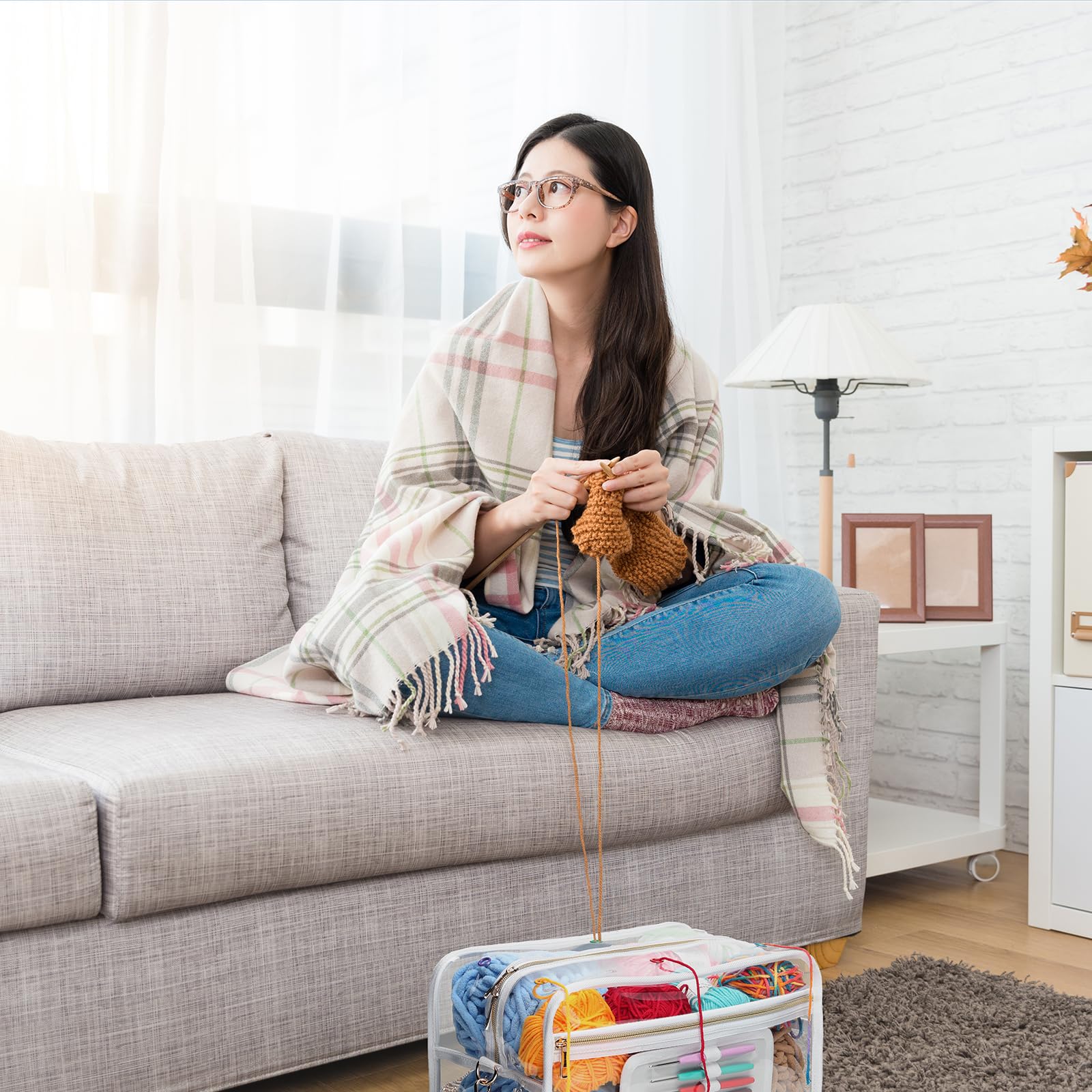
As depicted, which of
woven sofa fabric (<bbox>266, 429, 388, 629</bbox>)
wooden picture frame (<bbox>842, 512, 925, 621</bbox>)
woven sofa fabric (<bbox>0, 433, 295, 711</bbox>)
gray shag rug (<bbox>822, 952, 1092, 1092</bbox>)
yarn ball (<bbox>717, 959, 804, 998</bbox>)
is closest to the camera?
yarn ball (<bbox>717, 959, 804, 998</bbox>)

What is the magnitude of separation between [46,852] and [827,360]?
1719mm

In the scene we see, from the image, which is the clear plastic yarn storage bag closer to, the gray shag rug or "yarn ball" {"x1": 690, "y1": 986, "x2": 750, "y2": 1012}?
"yarn ball" {"x1": 690, "y1": 986, "x2": 750, "y2": 1012}

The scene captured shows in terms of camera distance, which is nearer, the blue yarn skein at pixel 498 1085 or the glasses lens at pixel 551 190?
the blue yarn skein at pixel 498 1085

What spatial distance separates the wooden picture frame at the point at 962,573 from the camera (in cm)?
238

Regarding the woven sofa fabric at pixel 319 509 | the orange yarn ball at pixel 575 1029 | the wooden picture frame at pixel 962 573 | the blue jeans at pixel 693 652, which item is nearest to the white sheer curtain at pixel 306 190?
the woven sofa fabric at pixel 319 509

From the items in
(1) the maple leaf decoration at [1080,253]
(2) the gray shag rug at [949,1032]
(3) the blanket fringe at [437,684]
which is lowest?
(2) the gray shag rug at [949,1032]

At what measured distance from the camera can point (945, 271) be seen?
9.11ft

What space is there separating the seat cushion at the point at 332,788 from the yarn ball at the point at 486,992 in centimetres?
26

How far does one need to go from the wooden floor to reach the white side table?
0.06 metres

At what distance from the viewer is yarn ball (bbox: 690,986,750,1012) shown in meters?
1.07

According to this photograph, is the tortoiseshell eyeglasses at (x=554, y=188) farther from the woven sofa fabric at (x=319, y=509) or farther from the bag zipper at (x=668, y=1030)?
the bag zipper at (x=668, y=1030)

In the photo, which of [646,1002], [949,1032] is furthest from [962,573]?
[646,1002]

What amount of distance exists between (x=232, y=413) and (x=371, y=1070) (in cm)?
120

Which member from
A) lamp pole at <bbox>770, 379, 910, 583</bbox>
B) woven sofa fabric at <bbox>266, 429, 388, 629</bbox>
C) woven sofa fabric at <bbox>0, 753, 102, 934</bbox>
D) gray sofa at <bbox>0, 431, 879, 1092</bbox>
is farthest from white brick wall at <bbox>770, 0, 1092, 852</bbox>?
woven sofa fabric at <bbox>0, 753, 102, 934</bbox>
